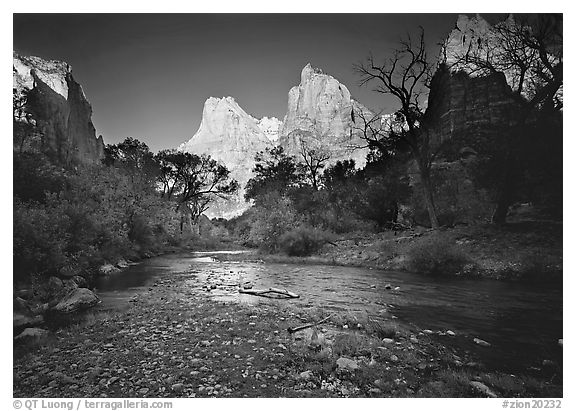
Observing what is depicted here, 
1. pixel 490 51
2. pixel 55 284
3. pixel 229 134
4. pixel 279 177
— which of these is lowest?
pixel 55 284

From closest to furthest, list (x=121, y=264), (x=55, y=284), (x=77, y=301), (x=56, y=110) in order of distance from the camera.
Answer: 1. (x=77, y=301)
2. (x=55, y=284)
3. (x=56, y=110)
4. (x=121, y=264)

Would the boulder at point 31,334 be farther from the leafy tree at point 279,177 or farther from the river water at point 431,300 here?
the leafy tree at point 279,177

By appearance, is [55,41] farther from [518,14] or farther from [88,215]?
[518,14]

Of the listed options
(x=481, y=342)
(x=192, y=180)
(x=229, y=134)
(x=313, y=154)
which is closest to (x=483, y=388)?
(x=481, y=342)

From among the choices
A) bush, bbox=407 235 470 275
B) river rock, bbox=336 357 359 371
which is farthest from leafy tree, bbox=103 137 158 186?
bush, bbox=407 235 470 275

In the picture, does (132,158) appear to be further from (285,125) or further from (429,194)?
(429,194)

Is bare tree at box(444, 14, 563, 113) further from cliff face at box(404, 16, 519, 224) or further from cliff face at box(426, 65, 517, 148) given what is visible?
cliff face at box(426, 65, 517, 148)

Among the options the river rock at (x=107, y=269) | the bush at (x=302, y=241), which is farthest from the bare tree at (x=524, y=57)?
the river rock at (x=107, y=269)
